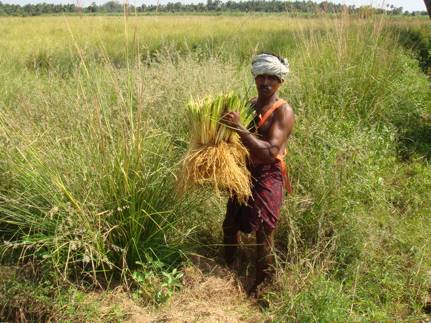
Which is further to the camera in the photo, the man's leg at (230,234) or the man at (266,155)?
the man's leg at (230,234)

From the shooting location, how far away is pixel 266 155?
2578 millimetres

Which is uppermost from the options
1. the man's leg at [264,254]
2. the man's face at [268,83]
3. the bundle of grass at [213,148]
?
the man's face at [268,83]

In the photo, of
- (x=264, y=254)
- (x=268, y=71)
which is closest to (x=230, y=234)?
(x=264, y=254)

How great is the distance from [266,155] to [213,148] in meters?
0.32

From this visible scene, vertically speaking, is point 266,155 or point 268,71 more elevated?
point 268,71

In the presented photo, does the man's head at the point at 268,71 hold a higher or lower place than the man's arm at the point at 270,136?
higher

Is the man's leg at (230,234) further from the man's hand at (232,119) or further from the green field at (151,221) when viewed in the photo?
the man's hand at (232,119)

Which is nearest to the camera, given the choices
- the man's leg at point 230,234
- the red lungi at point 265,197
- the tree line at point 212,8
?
the tree line at point 212,8

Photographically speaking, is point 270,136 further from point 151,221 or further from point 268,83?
point 151,221

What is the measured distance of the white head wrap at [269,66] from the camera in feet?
8.62

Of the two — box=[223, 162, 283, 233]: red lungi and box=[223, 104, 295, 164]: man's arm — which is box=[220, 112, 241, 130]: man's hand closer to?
box=[223, 104, 295, 164]: man's arm

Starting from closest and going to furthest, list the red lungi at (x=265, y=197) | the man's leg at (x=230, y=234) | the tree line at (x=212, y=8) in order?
the tree line at (x=212, y=8) < the red lungi at (x=265, y=197) < the man's leg at (x=230, y=234)

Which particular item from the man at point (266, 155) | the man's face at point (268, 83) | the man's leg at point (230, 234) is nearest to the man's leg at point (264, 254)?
the man at point (266, 155)

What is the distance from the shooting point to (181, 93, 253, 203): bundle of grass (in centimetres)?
246
